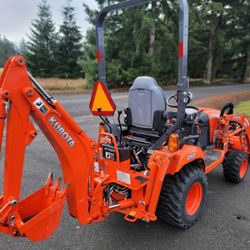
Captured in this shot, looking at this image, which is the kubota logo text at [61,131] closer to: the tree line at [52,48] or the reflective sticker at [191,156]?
the reflective sticker at [191,156]

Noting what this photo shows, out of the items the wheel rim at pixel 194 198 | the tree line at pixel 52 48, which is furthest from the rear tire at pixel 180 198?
the tree line at pixel 52 48

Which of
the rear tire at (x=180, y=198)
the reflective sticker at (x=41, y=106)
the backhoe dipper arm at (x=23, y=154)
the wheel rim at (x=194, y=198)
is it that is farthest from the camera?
the wheel rim at (x=194, y=198)

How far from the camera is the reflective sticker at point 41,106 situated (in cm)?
227

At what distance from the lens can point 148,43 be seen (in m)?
25.2

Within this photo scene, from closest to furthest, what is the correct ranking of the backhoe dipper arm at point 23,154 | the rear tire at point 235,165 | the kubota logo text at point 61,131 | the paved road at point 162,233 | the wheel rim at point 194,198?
the backhoe dipper arm at point 23,154
the kubota logo text at point 61,131
the paved road at point 162,233
the wheel rim at point 194,198
the rear tire at point 235,165

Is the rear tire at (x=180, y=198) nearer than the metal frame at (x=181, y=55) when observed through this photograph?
No

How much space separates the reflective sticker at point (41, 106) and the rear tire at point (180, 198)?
5.14ft

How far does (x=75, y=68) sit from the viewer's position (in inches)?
1502

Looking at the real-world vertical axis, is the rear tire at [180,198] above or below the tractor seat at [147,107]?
below

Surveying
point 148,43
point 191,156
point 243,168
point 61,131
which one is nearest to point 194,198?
point 191,156

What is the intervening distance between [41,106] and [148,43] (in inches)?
947

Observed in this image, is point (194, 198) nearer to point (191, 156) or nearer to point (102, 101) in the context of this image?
point (191, 156)

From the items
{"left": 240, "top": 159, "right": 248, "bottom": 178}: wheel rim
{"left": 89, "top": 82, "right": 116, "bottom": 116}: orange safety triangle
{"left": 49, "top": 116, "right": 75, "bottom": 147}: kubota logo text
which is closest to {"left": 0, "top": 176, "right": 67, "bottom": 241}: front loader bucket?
{"left": 49, "top": 116, "right": 75, "bottom": 147}: kubota logo text

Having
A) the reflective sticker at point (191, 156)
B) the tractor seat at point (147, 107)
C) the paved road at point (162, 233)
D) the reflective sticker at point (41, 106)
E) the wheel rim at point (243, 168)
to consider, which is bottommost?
the paved road at point (162, 233)
